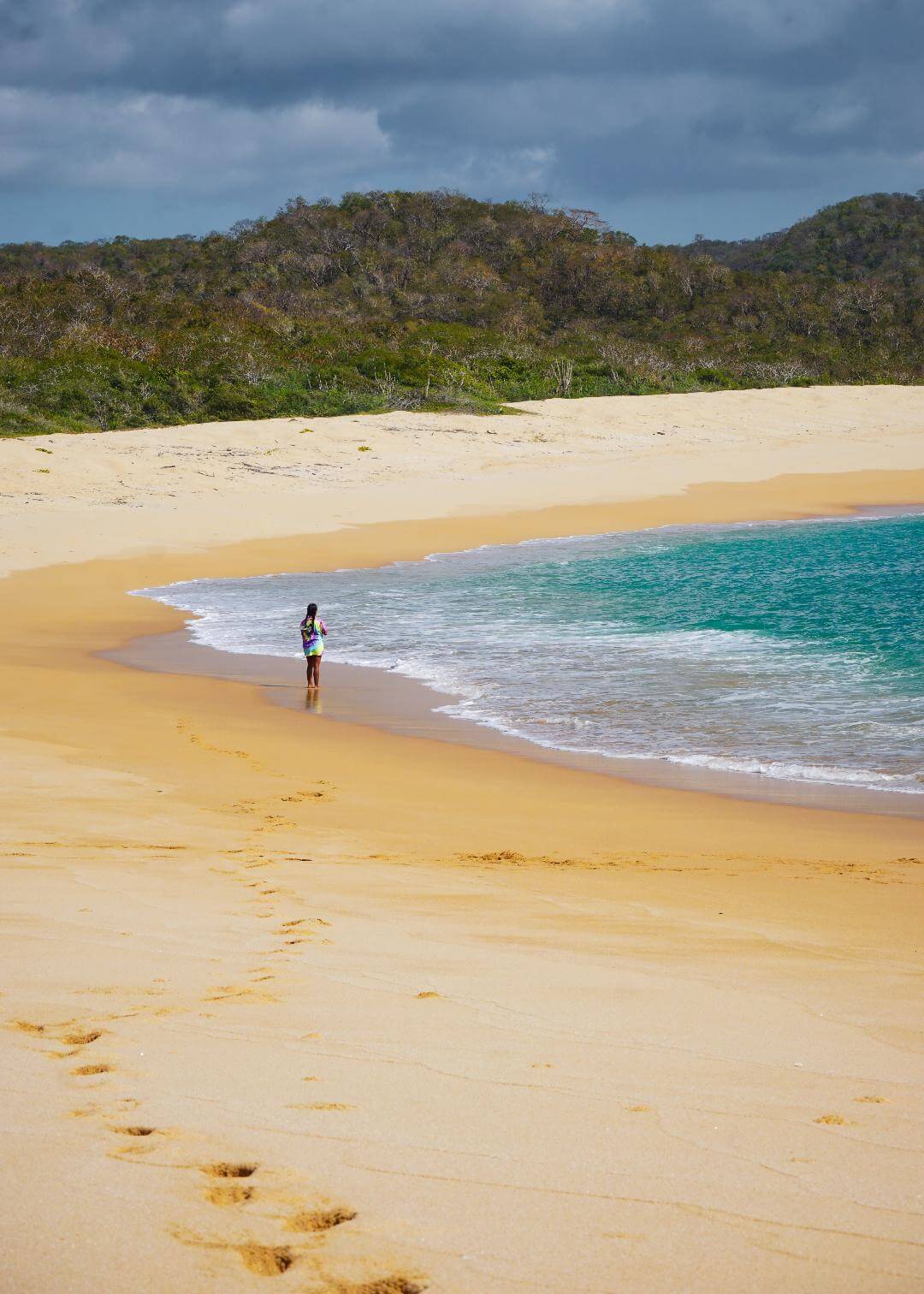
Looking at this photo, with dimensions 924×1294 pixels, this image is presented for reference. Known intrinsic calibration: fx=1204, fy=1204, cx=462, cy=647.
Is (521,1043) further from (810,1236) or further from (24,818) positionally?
(24,818)

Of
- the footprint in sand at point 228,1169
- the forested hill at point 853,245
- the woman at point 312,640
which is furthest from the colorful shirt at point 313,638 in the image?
the forested hill at point 853,245

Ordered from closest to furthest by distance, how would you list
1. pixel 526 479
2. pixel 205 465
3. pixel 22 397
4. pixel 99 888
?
pixel 99 888
pixel 205 465
pixel 526 479
pixel 22 397

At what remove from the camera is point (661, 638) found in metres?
16.8

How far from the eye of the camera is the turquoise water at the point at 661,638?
37.3ft

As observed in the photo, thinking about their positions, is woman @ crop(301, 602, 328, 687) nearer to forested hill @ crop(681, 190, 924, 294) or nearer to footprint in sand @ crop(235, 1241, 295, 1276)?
footprint in sand @ crop(235, 1241, 295, 1276)

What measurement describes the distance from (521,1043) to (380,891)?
220 centimetres

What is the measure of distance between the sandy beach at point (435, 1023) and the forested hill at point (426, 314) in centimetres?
2821

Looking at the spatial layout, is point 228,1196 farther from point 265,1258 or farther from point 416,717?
point 416,717

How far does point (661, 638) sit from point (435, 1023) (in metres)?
12.9

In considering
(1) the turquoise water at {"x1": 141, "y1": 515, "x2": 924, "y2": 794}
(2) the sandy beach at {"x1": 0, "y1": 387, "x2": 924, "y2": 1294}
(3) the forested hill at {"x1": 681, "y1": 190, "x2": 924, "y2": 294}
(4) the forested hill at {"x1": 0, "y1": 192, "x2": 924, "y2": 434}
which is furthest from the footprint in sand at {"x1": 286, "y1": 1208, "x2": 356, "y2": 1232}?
(3) the forested hill at {"x1": 681, "y1": 190, "x2": 924, "y2": 294}

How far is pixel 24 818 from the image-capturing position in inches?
294

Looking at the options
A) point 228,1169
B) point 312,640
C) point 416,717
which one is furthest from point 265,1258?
point 312,640

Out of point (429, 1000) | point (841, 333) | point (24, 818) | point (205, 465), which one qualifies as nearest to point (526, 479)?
point (205, 465)

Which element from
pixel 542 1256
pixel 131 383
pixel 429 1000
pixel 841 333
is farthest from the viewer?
pixel 841 333
